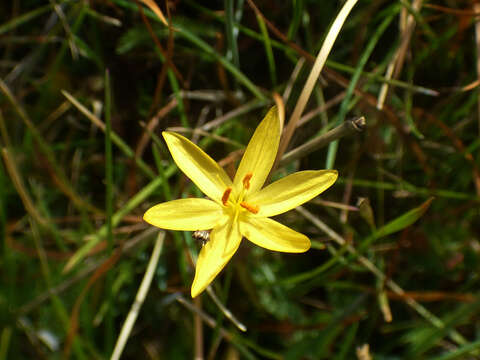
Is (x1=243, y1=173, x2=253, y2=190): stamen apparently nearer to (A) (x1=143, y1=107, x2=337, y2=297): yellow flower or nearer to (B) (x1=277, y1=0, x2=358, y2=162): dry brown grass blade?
(A) (x1=143, y1=107, x2=337, y2=297): yellow flower

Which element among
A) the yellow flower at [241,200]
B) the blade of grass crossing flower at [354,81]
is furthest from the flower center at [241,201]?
the blade of grass crossing flower at [354,81]

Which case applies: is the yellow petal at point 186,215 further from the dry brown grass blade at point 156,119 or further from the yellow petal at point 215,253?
the dry brown grass blade at point 156,119

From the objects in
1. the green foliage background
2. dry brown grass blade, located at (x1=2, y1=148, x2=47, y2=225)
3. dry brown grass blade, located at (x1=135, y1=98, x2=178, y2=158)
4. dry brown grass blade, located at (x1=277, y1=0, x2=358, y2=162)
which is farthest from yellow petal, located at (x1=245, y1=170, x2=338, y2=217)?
dry brown grass blade, located at (x1=2, y1=148, x2=47, y2=225)

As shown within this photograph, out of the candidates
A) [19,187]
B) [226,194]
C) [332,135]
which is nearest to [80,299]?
[19,187]

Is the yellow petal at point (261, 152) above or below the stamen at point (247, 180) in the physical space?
above


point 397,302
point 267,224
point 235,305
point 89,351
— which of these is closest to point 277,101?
point 267,224

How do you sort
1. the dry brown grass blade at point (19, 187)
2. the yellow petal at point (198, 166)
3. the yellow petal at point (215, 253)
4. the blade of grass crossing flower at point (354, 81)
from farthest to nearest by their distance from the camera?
1. the dry brown grass blade at point (19, 187)
2. the blade of grass crossing flower at point (354, 81)
3. the yellow petal at point (198, 166)
4. the yellow petal at point (215, 253)
